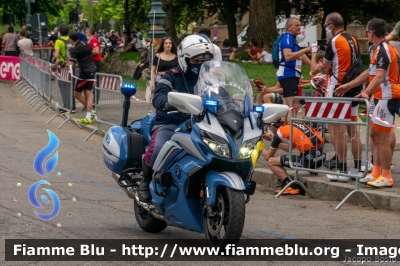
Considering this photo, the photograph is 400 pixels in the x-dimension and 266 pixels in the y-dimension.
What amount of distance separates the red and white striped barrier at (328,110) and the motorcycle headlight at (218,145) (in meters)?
4.13

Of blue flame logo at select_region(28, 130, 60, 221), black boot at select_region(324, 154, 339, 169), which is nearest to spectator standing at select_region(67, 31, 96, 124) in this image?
blue flame logo at select_region(28, 130, 60, 221)

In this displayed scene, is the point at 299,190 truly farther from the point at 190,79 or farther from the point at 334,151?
the point at 190,79

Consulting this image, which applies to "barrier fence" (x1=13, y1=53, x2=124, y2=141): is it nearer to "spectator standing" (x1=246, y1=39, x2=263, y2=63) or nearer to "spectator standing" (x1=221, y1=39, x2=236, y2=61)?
"spectator standing" (x1=221, y1=39, x2=236, y2=61)

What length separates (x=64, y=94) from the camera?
20453 millimetres

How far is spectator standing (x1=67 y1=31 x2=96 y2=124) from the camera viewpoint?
19297 mm

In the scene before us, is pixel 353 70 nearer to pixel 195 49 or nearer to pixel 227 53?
pixel 195 49

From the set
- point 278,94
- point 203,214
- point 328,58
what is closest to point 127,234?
point 203,214

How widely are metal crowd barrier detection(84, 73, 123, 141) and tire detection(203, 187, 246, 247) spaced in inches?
384

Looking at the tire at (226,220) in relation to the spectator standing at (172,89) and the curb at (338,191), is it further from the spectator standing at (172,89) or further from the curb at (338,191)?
the curb at (338,191)

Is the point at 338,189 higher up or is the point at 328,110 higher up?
the point at 328,110

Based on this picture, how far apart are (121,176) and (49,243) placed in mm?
1184

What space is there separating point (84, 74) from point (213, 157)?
12.9 metres

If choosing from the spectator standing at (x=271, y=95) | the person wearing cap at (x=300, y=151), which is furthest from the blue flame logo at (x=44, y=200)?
the spectator standing at (x=271, y=95)

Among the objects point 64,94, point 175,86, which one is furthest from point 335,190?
point 64,94
